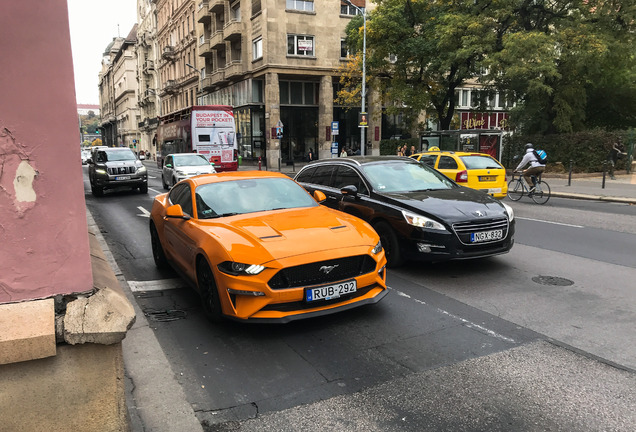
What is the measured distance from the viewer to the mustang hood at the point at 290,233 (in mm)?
4602

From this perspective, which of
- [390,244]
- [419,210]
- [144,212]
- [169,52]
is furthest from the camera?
[169,52]

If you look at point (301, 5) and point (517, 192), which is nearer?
point (517, 192)

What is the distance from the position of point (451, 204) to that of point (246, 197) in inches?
121

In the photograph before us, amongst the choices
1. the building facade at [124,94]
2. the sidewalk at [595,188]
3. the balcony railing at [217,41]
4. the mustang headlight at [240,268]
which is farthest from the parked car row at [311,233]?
the building facade at [124,94]

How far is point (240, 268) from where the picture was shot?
14.8 feet

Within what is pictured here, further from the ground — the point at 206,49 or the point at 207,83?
the point at 206,49

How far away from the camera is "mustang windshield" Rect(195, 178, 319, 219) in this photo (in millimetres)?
5777

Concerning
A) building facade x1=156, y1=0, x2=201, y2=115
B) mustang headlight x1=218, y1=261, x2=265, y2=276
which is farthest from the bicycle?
building facade x1=156, y1=0, x2=201, y2=115

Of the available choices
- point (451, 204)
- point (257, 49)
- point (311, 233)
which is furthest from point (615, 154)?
point (257, 49)

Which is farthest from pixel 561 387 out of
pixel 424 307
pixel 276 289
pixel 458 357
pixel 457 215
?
pixel 457 215

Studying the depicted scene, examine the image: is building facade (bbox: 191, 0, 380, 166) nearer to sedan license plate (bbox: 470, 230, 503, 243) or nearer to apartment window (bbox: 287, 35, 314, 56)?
apartment window (bbox: 287, 35, 314, 56)

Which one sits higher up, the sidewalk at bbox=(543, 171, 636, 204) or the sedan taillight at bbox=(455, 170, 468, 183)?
the sedan taillight at bbox=(455, 170, 468, 183)

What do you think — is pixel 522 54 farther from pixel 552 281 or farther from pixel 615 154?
pixel 552 281

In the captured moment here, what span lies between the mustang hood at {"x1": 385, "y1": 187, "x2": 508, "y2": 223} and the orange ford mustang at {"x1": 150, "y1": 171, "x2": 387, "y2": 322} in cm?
165
